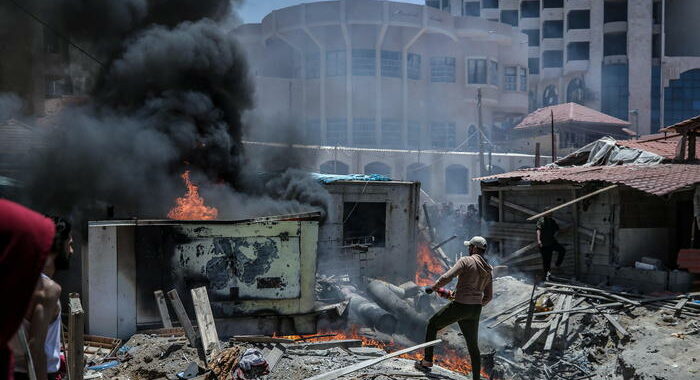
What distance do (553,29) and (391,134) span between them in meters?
23.9

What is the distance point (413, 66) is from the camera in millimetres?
37719

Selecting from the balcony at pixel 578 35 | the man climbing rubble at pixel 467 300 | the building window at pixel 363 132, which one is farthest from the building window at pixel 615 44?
the man climbing rubble at pixel 467 300

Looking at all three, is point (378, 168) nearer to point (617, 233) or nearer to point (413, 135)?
point (413, 135)

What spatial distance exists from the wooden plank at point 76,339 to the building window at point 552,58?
5101cm

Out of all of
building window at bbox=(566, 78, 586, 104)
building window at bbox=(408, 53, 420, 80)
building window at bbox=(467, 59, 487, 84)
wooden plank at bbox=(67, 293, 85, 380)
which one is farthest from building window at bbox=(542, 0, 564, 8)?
wooden plank at bbox=(67, 293, 85, 380)

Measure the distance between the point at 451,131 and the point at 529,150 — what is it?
6.13 meters

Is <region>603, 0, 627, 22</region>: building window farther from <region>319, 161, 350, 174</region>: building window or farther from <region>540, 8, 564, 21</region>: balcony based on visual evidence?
<region>319, 161, 350, 174</region>: building window

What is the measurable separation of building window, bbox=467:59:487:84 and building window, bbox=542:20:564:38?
14.3 meters

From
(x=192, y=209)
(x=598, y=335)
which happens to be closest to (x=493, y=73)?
(x=192, y=209)

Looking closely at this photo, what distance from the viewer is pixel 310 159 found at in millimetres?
28500

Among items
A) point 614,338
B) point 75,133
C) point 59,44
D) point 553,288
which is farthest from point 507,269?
point 59,44

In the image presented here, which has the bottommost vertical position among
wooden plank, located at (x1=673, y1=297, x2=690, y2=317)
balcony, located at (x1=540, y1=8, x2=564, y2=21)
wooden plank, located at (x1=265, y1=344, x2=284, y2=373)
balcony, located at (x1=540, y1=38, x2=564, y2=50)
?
wooden plank, located at (x1=265, y1=344, x2=284, y2=373)

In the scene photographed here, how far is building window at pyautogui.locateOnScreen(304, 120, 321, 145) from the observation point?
35188 mm

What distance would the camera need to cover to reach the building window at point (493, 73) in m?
39.4
